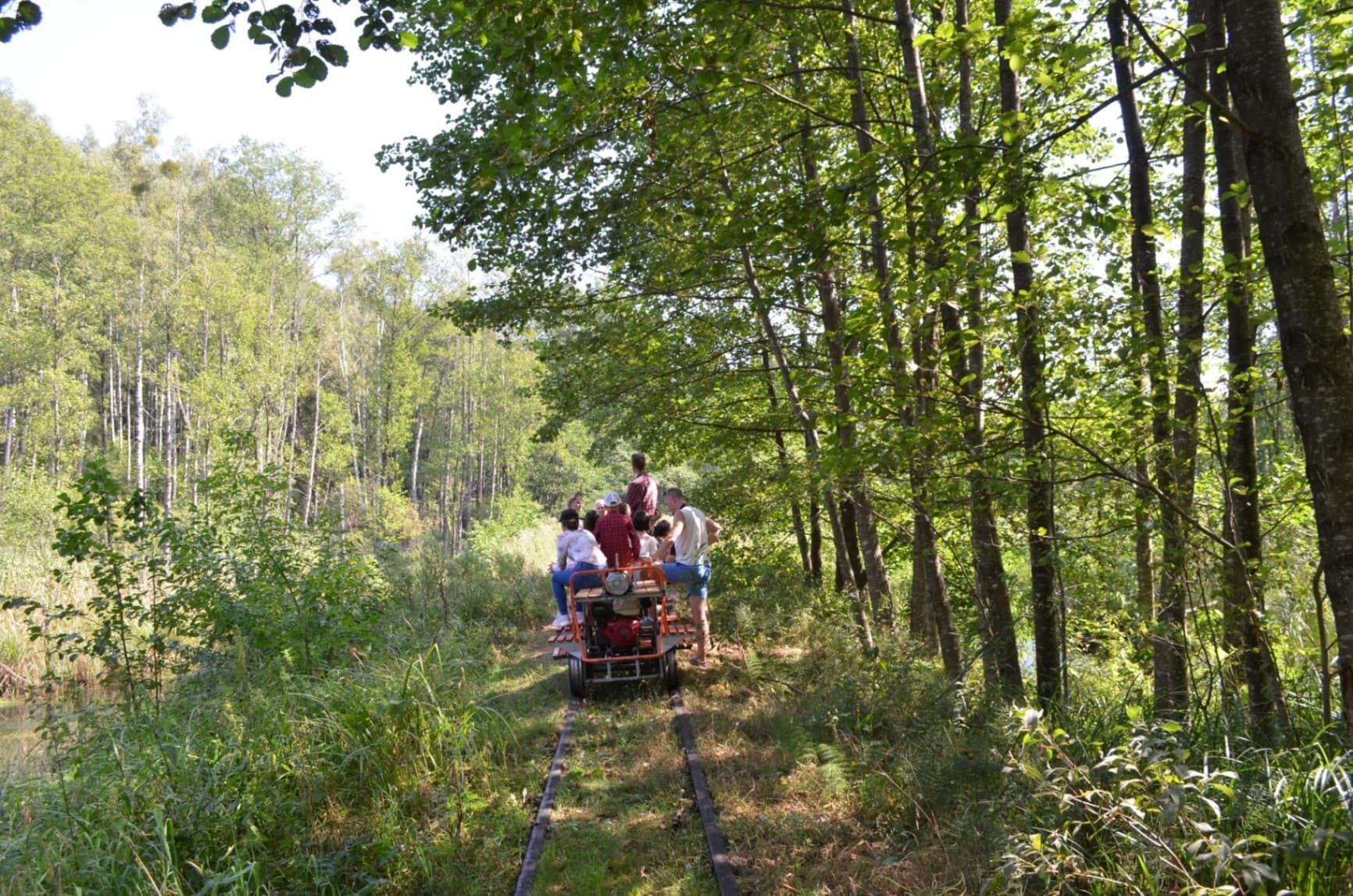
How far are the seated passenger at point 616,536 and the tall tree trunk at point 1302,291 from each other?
24.8 feet

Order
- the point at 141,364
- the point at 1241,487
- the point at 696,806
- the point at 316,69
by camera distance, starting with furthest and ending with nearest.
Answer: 1. the point at 141,364
2. the point at 696,806
3. the point at 1241,487
4. the point at 316,69

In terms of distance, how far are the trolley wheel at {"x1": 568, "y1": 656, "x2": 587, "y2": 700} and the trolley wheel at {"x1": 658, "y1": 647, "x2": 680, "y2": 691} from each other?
0.84 meters

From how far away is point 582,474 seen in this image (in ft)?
156

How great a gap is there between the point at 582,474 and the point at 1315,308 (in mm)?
45484

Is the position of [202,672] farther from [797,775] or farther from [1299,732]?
[1299,732]

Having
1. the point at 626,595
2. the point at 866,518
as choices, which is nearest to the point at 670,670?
the point at 626,595

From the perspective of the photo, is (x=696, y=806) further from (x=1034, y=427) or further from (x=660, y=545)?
(x=660, y=545)

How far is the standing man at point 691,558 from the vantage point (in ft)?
31.2

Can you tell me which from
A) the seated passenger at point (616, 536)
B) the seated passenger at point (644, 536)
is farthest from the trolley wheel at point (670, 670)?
the seated passenger at point (644, 536)

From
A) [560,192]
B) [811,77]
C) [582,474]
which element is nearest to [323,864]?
[560,192]

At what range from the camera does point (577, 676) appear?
8.83 metres

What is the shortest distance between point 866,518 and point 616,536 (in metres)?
2.89

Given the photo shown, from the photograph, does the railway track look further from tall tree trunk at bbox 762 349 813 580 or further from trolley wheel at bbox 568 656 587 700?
tall tree trunk at bbox 762 349 813 580

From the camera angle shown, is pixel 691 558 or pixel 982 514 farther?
pixel 691 558
